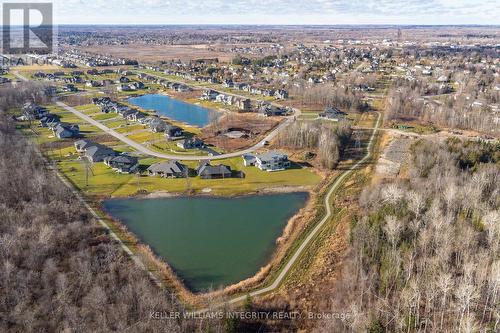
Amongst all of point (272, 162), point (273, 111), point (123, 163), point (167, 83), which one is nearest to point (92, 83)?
point (167, 83)

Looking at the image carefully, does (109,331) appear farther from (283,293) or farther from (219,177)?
(219,177)

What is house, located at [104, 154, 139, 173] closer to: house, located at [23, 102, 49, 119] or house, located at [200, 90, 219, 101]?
house, located at [23, 102, 49, 119]

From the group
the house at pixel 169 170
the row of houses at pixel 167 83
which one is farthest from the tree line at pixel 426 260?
the row of houses at pixel 167 83

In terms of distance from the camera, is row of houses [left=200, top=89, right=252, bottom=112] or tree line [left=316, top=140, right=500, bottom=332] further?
row of houses [left=200, top=89, right=252, bottom=112]

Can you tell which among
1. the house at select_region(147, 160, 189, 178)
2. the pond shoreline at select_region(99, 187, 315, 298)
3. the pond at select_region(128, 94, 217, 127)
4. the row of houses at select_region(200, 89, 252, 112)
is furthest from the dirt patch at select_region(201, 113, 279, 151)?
the pond shoreline at select_region(99, 187, 315, 298)

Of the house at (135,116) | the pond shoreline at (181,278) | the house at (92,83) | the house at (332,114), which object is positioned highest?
the house at (92,83)

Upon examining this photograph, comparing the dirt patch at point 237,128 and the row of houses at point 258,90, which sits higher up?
the row of houses at point 258,90

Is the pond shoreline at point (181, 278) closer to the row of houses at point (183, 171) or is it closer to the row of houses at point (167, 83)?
the row of houses at point (183, 171)
